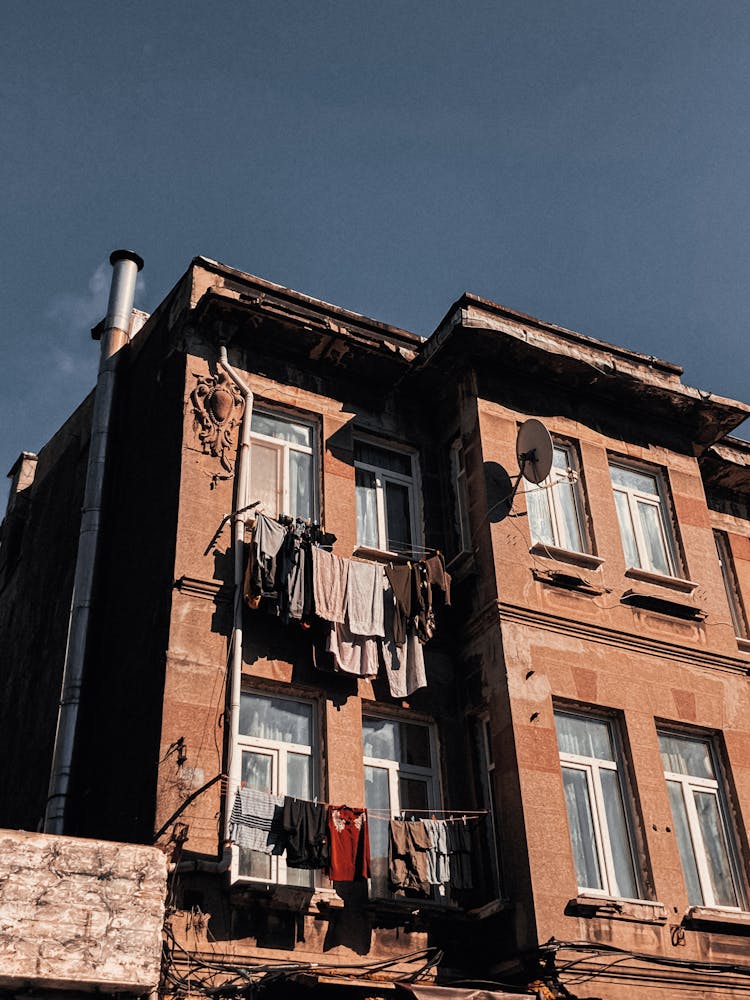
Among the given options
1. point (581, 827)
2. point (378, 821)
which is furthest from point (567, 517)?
point (378, 821)

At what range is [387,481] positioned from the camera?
17719 mm

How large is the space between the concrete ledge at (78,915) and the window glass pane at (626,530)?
9.04 meters

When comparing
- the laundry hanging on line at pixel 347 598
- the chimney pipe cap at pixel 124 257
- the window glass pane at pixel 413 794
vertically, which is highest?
the chimney pipe cap at pixel 124 257

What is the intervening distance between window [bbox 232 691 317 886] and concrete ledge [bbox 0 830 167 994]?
2232 millimetres

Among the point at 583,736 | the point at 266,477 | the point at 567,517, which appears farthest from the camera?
the point at 567,517

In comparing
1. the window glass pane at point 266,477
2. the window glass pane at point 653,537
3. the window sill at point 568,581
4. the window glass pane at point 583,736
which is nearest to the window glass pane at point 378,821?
the window glass pane at point 583,736

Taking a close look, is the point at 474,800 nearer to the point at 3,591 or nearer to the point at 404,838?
the point at 404,838

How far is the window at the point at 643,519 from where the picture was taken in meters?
17.8

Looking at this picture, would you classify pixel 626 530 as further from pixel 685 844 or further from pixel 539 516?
pixel 685 844

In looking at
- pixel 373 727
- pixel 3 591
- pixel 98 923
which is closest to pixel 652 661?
pixel 373 727

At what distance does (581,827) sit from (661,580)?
4.27 metres

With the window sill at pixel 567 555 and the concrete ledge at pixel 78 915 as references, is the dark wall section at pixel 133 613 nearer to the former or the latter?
the concrete ledge at pixel 78 915

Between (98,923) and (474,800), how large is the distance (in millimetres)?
5561

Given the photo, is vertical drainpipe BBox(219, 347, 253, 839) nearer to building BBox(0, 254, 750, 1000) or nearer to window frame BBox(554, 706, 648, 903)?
building BBox(0, 254, 750, 1000)
